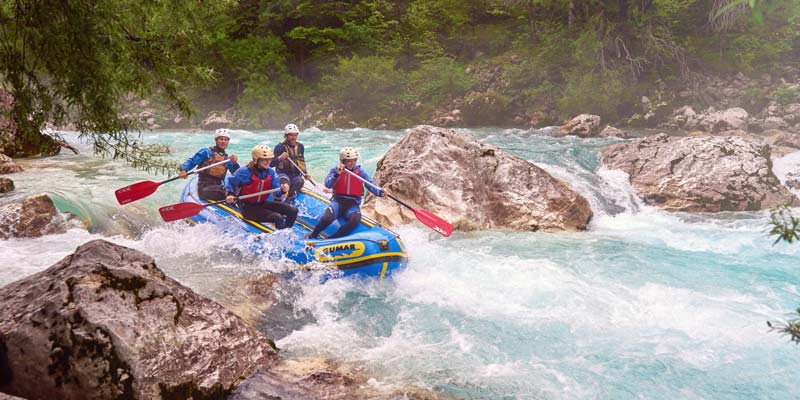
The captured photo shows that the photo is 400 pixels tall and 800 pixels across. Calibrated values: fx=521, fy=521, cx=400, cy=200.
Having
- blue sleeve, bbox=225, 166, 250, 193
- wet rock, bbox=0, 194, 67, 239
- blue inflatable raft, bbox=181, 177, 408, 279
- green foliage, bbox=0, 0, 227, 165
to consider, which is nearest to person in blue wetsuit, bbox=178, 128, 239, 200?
blue sleeve, bbox=225, 166, 250, 193

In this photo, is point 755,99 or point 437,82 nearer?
point 755,99

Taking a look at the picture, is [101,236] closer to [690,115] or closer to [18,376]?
[18,376]

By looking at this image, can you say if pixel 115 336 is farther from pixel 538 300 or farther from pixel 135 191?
pixel 135 191

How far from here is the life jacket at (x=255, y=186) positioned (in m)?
6.61

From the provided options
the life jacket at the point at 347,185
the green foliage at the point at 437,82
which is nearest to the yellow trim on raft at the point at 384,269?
the life jacket at the point at 347,185

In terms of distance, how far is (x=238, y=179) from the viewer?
6570 millimetres

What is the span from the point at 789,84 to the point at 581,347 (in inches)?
692

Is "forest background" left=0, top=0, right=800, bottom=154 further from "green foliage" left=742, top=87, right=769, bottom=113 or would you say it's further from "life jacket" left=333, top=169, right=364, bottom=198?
"life jacket" left=333, top=169, right=364, bottom=198

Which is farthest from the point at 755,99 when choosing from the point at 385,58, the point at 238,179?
the point at 238,179

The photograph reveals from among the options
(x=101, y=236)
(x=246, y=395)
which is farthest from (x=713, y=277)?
(x=101, y=236)

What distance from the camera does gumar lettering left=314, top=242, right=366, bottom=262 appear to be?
231 inches

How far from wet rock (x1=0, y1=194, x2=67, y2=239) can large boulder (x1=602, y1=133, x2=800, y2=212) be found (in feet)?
31.2

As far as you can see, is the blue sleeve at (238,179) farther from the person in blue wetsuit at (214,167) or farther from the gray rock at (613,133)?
the gray rock at (613,133)

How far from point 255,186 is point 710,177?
25.4ft
